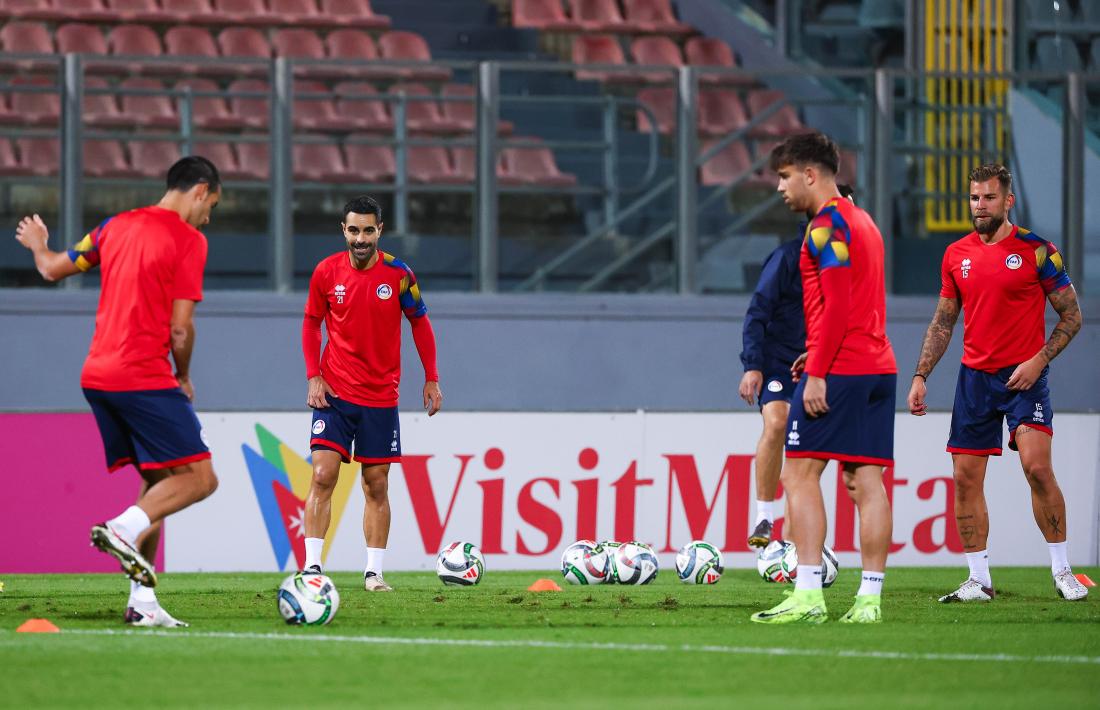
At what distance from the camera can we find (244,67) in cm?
1194

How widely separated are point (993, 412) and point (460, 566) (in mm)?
2820

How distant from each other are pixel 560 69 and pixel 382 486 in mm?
4278

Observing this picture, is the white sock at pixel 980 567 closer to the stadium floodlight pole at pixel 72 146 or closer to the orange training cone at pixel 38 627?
the orange training cone at pixel 38 627

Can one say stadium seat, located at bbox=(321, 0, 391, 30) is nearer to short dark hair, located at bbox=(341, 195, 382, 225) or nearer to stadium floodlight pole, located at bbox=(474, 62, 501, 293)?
stadium floodlight pole, located at bbox=(474, 62, 501, 293)

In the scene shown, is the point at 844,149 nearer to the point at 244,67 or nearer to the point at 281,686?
the point at 244,67

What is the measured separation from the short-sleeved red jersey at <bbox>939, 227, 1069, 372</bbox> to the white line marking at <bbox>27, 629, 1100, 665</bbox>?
2466mm

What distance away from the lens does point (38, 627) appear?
6.57 metres

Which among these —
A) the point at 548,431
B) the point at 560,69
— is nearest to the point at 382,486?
the point at 548,431

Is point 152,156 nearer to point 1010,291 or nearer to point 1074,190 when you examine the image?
point 1010,291

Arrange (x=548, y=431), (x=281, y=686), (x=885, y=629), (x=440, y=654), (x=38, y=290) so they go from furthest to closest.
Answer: (x=38, y=290) → (x=548, y=431) → (x=885, y=629) → (x=440, y=654) → (x=281, y=686)

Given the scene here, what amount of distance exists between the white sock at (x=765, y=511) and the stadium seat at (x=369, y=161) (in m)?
3.97

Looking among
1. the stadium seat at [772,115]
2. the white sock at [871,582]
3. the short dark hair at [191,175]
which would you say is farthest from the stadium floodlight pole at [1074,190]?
the short dark hair at [191,175]

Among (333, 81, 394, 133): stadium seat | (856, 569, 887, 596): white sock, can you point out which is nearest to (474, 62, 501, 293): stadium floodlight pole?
(333, 81, 394, 133): stadium seat

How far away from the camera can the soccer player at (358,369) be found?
8570mm
